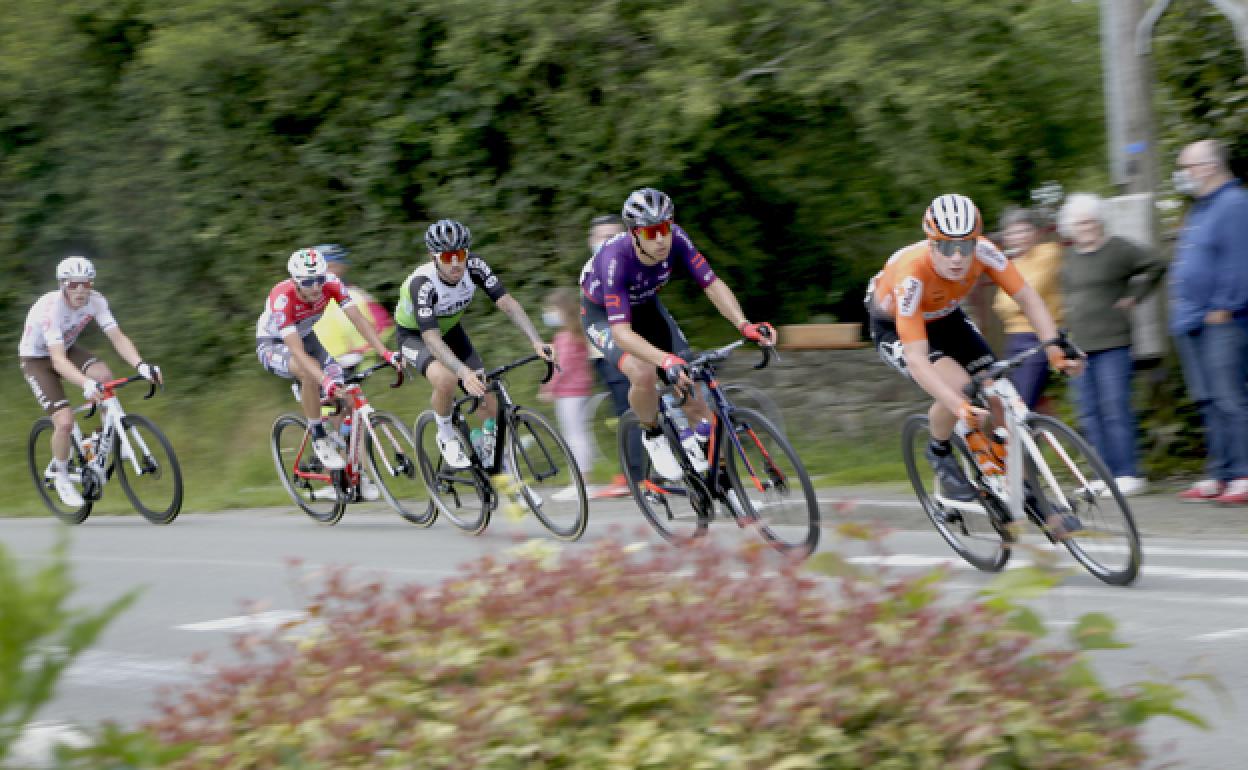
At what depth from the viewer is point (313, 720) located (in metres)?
3.76

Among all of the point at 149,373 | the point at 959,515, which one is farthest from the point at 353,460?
the point at 959,515

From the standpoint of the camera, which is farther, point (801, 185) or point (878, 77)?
point (801, 185)

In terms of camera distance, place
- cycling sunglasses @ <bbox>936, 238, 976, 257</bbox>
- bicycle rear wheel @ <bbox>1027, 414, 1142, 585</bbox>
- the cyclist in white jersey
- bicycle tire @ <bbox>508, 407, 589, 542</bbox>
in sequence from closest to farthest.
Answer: bicycle rear wheel @ <bbox>1027, 414, 1142, 585</bbox> < cycling sunglasses @ <bbox>936, 238, 976, 257</bbox> < bicycle tire @ <bbox>508, 407, 589, 542</bbox> < the cyclist in white jersey

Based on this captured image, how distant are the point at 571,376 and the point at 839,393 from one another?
2.65 metres

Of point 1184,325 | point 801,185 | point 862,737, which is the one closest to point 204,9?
point 801,185

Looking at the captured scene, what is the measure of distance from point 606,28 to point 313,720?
491 inches

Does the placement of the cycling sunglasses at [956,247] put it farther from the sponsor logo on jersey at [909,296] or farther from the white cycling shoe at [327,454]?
the white cycling shoe at [327,454]

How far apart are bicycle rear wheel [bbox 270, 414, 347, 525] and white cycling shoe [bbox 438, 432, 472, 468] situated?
5.38 feet

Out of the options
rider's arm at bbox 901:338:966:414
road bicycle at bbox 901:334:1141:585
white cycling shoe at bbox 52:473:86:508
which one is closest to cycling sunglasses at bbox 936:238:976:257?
rider's arm at bbox 901:338:966:414

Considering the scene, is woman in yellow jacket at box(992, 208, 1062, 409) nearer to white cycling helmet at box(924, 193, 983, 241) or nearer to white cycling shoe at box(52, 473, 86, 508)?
white cycling helmet at box(924, 193, 983, 241)

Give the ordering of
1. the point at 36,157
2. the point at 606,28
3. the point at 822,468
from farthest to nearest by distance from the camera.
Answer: the point at 36,157, the point at 606,28, the point at 822,468

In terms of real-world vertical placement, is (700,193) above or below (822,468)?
above

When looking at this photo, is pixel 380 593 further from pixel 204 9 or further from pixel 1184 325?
pixel 204 9

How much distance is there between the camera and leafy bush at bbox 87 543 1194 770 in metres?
3.53
